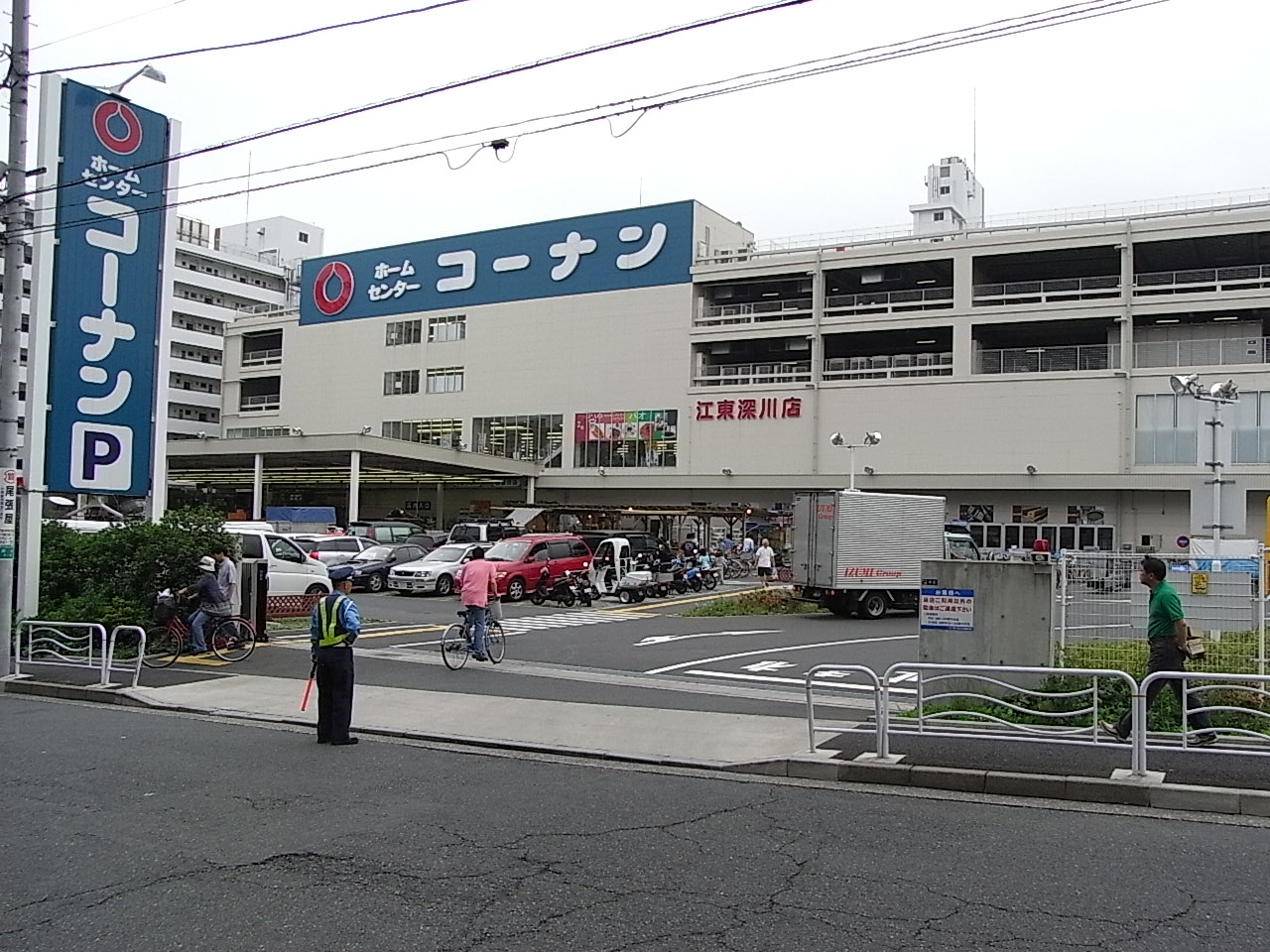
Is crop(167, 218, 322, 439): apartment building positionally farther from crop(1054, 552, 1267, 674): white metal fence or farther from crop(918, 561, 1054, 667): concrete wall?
crop(1054, 552, 1267, 674): white metal fence

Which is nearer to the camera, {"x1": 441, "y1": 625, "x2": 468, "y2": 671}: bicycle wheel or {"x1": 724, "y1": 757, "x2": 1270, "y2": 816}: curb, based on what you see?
{"x1": 724, "y1": 757, "x2": 1270, "y2": 816}: curb

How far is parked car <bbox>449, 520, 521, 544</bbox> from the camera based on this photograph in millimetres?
38969

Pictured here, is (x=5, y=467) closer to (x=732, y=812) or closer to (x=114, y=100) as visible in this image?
(x=114, y=100)

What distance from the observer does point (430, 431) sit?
6488 cm

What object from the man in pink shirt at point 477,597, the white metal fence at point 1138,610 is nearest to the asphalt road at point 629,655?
the man in pink shirt at point 477,597

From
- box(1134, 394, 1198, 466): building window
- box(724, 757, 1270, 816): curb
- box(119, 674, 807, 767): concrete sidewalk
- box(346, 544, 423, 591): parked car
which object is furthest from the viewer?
box(1134, 394, 1198, 466): building window

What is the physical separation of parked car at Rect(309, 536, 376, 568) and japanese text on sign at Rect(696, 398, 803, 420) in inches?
1001

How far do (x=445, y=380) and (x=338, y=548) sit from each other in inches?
1290

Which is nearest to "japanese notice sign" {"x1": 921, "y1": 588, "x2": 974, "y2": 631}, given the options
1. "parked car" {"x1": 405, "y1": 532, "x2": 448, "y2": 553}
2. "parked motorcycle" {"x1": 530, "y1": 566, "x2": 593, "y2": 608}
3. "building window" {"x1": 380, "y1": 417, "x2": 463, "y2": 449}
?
"parked motorcycle" {"x1": 530, "y1": 566, "x2": 593, "y2": 608}

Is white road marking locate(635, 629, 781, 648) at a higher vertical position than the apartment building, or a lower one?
lower

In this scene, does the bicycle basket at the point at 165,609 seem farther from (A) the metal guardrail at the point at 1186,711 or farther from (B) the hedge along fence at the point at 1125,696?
(A) the metal guardrail at the point at 1186,711

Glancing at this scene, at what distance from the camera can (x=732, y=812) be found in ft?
26.7

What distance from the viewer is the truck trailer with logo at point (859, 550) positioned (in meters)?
25.3

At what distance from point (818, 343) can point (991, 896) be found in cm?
4834
